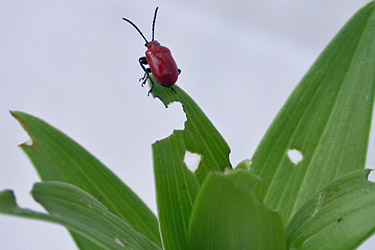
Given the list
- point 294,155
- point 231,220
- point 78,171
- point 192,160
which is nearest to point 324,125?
point 294,155

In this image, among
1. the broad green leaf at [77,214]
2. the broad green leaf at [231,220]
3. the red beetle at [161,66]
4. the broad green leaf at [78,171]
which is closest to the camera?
the broad green leaf at [77,214]

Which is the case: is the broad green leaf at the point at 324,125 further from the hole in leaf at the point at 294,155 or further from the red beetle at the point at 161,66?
the red beetle at the point at 161,66

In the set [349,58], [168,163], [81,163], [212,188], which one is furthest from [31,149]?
[349,58]

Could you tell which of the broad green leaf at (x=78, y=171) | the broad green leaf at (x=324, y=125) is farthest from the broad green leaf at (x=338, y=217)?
the broad green leaf at (x=78, y=171)

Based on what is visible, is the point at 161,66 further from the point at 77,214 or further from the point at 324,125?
the point at 77,214

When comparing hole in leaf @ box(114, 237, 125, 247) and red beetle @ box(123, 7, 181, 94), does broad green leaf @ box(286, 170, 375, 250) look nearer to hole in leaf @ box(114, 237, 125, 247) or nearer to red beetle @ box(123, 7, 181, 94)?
hole in leaf @ box(114, 237, 125, 247)

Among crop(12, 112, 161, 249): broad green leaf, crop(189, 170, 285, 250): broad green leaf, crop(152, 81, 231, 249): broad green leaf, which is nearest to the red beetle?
crop(152, 81, 231, 249): broad green leaf

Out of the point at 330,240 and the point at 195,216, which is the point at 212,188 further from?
the point at 330,240
